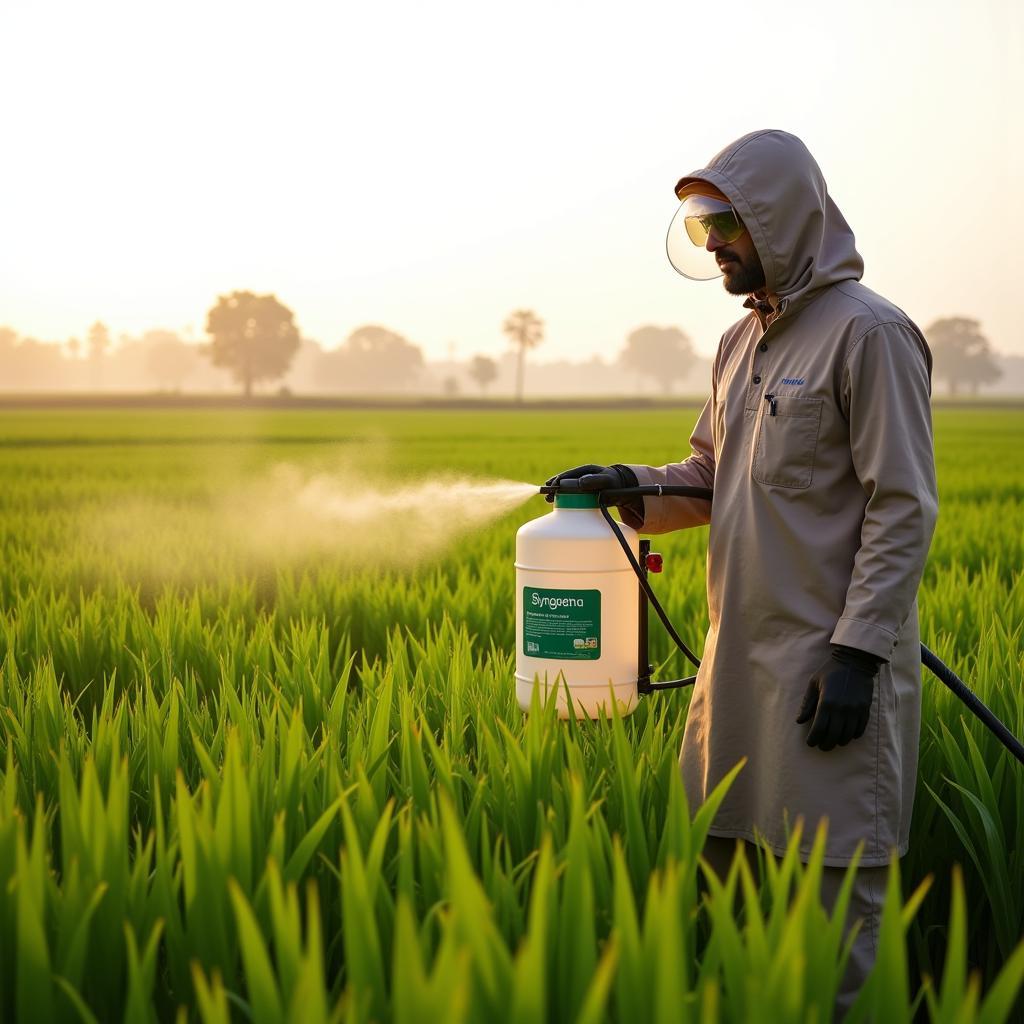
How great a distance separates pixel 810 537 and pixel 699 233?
2.91ft

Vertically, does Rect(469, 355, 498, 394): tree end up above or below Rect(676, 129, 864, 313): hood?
above

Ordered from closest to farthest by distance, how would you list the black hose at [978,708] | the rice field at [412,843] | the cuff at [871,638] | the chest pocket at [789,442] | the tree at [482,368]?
the rice field at [412,843]
the cuff at [871,638]
the chest pocket at [789,442]
the black hose at [978,708]
the tree at [482,368]

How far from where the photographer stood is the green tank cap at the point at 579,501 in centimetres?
295

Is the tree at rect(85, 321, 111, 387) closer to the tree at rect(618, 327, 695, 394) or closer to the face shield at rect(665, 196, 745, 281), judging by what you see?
the tree at rect(618, 327, 695, 394)

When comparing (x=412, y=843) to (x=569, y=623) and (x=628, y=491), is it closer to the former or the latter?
(x=569, y=623)

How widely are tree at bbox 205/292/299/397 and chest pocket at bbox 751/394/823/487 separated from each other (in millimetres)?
119575

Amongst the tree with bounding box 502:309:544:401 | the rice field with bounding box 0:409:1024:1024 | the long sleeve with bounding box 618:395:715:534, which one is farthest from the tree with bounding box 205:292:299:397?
the long sleeve with bounding box 618:395:715:534

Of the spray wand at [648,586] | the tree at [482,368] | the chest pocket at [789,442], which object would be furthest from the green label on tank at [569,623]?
the tree at [482,368]

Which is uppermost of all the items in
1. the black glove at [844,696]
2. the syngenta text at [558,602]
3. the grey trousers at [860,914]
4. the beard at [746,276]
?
the beard at [746,276]

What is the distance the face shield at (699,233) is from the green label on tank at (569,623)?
912 millimetres

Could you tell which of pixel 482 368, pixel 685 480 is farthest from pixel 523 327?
pixel 685 480

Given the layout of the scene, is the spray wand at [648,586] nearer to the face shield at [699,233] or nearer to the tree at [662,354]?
the face shield at [699,233]

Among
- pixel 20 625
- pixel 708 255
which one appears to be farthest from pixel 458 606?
pixel 708 255

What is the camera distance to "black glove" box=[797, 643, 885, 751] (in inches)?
88.3
